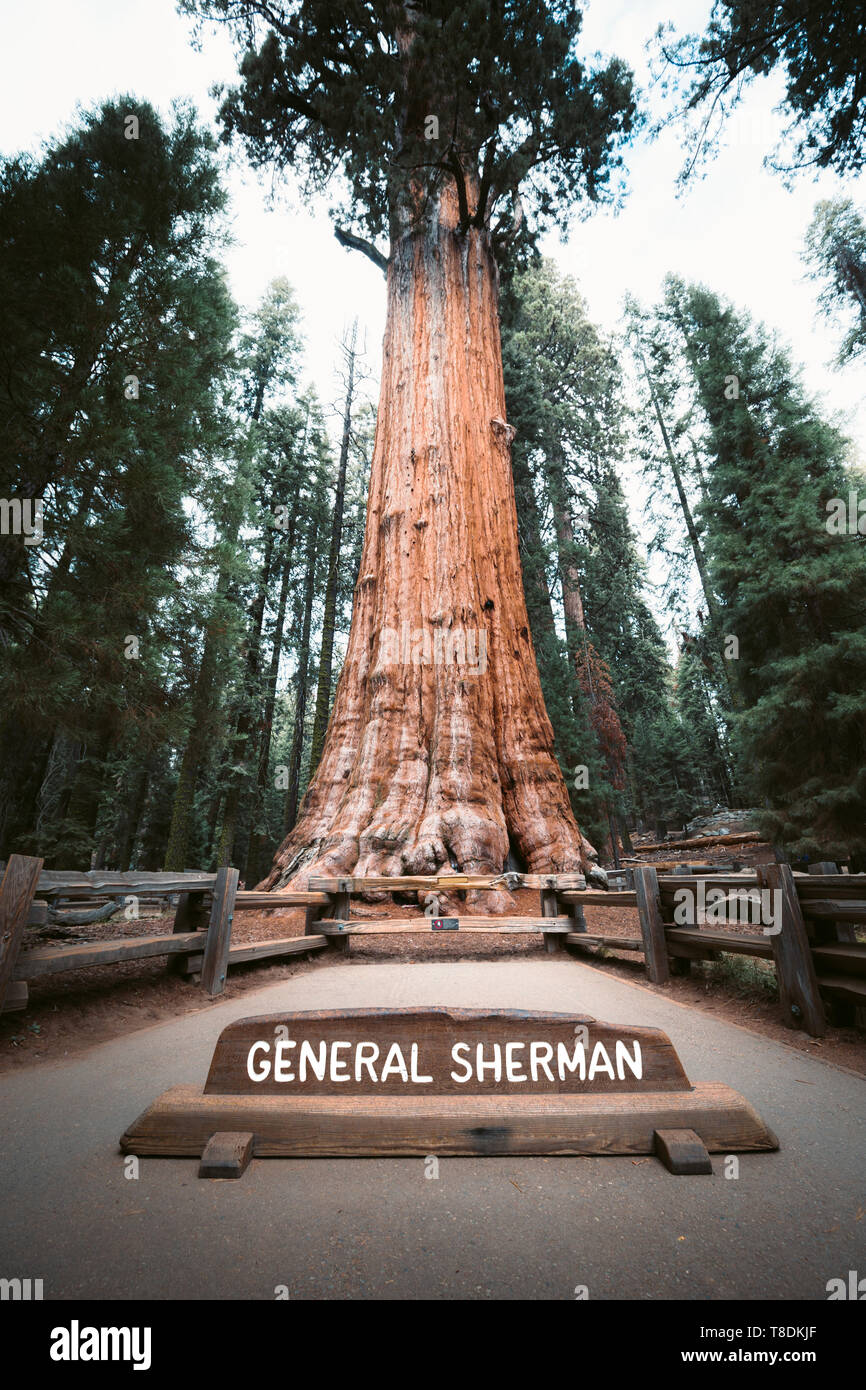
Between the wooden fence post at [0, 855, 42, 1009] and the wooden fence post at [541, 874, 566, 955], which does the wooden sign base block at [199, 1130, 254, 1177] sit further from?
the wooden fence post at [541, 874, 566, 955]

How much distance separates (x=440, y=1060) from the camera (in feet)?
7.18

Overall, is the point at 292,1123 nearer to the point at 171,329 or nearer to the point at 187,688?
the point at 187,688

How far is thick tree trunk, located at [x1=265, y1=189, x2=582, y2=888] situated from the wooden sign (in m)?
5.12

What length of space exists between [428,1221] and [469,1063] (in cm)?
52

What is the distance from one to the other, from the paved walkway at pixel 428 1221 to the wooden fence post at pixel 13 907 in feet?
2.70

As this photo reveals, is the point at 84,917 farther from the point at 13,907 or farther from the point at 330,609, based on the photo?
the point at 330,609

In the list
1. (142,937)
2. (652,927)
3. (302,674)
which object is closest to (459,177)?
(652,927)

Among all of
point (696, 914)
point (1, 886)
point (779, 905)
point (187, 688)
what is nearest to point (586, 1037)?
point (779, 905)

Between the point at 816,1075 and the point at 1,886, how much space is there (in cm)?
452

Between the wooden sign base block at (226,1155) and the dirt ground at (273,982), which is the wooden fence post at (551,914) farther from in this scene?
the wooden sign base block at (226,1155)

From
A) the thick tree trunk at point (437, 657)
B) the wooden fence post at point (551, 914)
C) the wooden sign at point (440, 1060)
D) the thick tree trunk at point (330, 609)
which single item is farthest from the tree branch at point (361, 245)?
the wooden sign at point (440, 1060)

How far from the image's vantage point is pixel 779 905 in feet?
12.4
